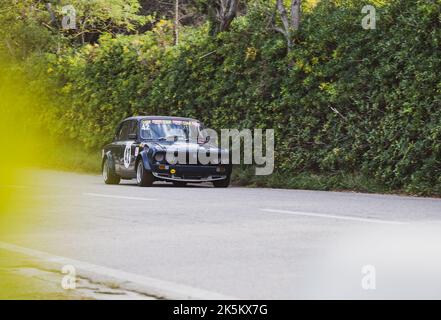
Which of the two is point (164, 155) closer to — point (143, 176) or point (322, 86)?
point (143, 176)

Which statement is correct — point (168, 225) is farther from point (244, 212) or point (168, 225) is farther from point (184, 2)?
point (184, 2)

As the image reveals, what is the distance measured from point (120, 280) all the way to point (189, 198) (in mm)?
8885

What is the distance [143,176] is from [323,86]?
14.0 ft

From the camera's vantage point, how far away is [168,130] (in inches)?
908

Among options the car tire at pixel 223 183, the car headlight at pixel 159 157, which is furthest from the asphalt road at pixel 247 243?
the car tire at pixel 223 183

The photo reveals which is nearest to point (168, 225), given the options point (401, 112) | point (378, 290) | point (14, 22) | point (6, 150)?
point (378, 290)

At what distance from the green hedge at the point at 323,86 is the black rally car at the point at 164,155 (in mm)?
1453

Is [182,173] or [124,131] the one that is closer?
[182,173]

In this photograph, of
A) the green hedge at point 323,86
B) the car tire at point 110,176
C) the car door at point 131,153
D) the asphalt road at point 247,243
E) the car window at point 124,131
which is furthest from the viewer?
the car window at point 124,131

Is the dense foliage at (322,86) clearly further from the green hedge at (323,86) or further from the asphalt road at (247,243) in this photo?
the asphalt road at (247,243)

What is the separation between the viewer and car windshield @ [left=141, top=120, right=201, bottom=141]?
75.1 feet

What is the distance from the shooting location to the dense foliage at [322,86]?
18.4m

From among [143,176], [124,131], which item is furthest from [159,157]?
[124,131]

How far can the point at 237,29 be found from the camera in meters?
24.8
